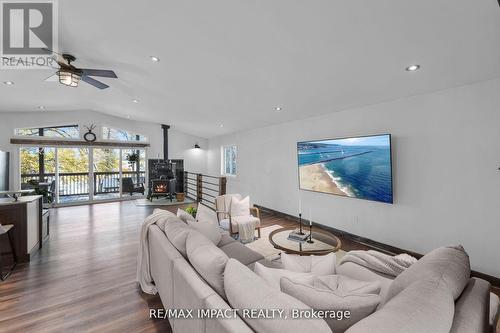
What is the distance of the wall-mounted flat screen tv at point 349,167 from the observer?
3.30 meters

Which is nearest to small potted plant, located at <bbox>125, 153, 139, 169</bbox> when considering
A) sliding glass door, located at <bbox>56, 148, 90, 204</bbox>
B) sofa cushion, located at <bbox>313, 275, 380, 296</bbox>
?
sliding glass door, located at <bbox>56, 148, 90, 204</bbox>

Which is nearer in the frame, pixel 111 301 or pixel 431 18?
pixel 431 18

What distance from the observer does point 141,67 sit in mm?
3301

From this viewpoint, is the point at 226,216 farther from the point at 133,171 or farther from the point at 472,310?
the point at 133,171

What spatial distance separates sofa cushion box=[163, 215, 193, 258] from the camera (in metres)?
1.81

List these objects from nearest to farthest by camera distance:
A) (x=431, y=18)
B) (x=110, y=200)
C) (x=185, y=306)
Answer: (x=185, y=306) → (x=431, y=18) → (x=110, y=200)

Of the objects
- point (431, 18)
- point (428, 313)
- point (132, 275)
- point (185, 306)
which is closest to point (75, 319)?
point (132, 275)

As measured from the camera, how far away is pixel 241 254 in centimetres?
228

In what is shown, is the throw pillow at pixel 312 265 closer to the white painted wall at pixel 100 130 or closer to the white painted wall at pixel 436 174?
the white painted wall at pixel 436 174

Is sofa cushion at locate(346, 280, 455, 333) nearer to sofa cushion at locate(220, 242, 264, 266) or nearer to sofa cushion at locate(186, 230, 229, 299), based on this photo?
sofa cushion at locate(186, 230, 229, 299)

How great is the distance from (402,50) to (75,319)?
12.8ft

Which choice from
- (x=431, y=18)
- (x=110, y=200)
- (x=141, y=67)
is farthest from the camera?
(x=110, y=200)

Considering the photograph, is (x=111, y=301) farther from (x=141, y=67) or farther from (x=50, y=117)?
(x=50, y=117)

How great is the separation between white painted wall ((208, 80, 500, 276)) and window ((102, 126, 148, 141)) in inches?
259
